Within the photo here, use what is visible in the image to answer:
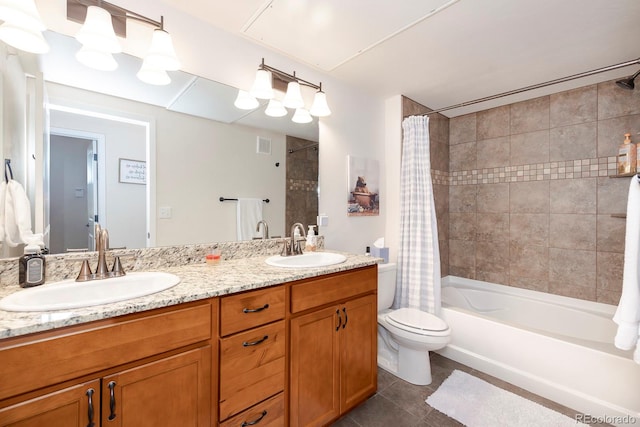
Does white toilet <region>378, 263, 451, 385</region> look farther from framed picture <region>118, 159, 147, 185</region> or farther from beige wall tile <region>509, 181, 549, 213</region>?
framed picture <region>118, 159, 147, 185</region>

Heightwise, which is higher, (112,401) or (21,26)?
(21,26)

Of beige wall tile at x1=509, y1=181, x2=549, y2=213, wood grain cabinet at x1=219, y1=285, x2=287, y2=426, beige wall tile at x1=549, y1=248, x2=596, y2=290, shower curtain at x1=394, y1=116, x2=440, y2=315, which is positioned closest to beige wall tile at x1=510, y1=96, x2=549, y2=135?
beige wall tile at x1=509, y1=181, x2=549, y2=213

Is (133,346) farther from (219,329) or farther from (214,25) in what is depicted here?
(214,25)

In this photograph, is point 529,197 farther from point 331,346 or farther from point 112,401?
point 112,401

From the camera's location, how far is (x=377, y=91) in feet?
8.14

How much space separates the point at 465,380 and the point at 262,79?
2.47m

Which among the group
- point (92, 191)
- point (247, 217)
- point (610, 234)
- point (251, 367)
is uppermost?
point (92, 191)

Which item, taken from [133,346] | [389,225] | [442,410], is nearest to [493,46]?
[389,225]

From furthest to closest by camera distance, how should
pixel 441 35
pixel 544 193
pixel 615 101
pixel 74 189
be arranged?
pixel 544 193 → pixel 615 101 → pixel 441 35 → pixel 74 189

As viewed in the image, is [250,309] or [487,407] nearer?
[250,309]

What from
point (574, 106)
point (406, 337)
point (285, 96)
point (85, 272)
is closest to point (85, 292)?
point (85, 272)

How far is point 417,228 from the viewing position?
236cm

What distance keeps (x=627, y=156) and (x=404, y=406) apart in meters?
2.40

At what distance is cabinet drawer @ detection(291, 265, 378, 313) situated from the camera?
51.1 inches
